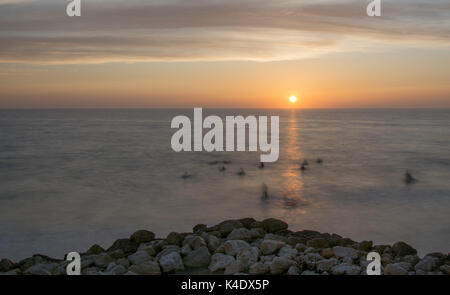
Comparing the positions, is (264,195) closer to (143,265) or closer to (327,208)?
(327,208)

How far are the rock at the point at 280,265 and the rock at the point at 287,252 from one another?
278mm

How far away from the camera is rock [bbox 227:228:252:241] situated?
8.10 m

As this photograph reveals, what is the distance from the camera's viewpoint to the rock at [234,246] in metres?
7.29

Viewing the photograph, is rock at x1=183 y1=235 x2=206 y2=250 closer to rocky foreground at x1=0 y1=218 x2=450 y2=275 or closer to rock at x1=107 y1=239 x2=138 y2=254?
rocky foreground at x1=0 y1=218 x2=450 y2=275

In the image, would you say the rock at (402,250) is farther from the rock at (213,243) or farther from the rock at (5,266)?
the rock at (5,266)

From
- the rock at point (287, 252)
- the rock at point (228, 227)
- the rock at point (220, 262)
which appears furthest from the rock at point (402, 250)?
the rock at point (220, 262)

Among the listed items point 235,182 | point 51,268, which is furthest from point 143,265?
point 235,182

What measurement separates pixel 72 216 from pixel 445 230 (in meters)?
12.2

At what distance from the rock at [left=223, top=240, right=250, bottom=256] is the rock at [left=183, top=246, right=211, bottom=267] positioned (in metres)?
0.32

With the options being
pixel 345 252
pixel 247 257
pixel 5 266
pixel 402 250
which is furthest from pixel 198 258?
pixel 402 250

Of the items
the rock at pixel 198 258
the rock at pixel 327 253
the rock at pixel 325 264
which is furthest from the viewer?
the rock at pixel 327 253

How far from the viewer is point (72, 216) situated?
15469 mm

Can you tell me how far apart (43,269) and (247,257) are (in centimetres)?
325

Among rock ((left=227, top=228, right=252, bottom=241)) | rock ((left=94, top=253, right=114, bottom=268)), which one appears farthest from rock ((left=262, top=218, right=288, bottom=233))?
rock ((left=94, top=253, right=114, bottom=268))
